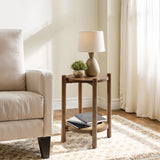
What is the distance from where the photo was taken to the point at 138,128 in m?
2.90

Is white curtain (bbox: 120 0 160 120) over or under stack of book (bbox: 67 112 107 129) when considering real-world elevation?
over

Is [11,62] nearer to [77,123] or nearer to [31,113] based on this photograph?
[31,113]

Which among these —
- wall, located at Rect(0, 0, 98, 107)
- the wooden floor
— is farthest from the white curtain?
wall, located at Rect(0, 0, 98, 107)

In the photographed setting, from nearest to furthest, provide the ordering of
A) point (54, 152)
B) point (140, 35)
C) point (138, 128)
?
point (54, 152)
point (138, 128)
point (140, 35)

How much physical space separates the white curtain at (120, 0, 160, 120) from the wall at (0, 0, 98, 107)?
22.4 inches

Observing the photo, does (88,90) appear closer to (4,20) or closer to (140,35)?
(140,35)


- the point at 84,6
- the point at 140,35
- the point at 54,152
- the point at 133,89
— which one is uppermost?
the point at 84,6

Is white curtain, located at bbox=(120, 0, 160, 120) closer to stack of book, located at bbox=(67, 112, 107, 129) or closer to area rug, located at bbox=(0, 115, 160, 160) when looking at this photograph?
area rug, located at bbox=(0, 115, 160, 160)

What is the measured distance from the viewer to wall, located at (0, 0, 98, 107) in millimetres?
3574

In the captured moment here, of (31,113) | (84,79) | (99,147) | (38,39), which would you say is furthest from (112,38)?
(31,113)

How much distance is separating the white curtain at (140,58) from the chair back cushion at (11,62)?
145 cm

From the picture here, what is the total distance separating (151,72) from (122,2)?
1.06 m

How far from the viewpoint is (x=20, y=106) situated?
6.80 ft

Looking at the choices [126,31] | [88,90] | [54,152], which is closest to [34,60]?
[88,90]
